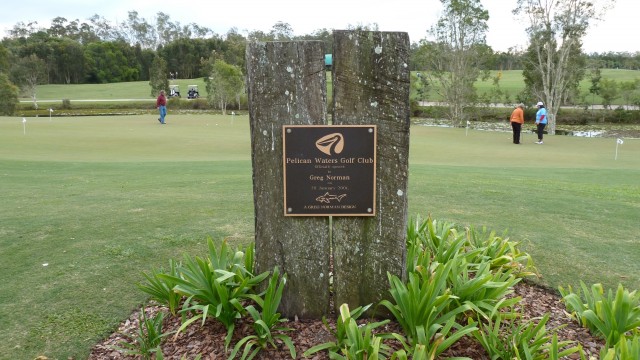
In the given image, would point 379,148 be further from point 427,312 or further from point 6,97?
point 6,97

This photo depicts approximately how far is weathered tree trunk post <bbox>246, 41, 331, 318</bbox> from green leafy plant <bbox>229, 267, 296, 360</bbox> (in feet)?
0.67

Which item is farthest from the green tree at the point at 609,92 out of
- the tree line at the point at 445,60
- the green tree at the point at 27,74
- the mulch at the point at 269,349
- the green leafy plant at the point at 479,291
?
the green tree at the point at 27,74

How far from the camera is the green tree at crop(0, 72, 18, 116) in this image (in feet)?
147

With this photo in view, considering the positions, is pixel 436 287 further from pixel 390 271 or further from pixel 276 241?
pixel 276 241

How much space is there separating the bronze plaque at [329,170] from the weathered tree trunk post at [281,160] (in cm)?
7

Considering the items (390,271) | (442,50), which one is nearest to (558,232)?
(390,271)

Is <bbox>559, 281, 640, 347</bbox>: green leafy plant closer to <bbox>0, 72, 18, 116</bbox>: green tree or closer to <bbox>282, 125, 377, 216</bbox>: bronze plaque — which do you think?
<bbox>282, 125, 377, 216</bbox>: bronze plaque

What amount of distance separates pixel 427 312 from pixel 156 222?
472 cm

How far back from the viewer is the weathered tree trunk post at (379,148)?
3736 mm

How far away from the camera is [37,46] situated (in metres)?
74.4

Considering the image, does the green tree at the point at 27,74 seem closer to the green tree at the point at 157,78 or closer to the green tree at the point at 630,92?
the green tree at the point at 157,78

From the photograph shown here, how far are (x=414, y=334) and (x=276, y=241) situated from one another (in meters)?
1.25

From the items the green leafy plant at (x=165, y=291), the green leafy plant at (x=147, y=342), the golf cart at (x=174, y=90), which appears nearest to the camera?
the green leafy plant at (x=147, y=342)

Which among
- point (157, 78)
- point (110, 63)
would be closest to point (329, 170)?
point (157, 78)
